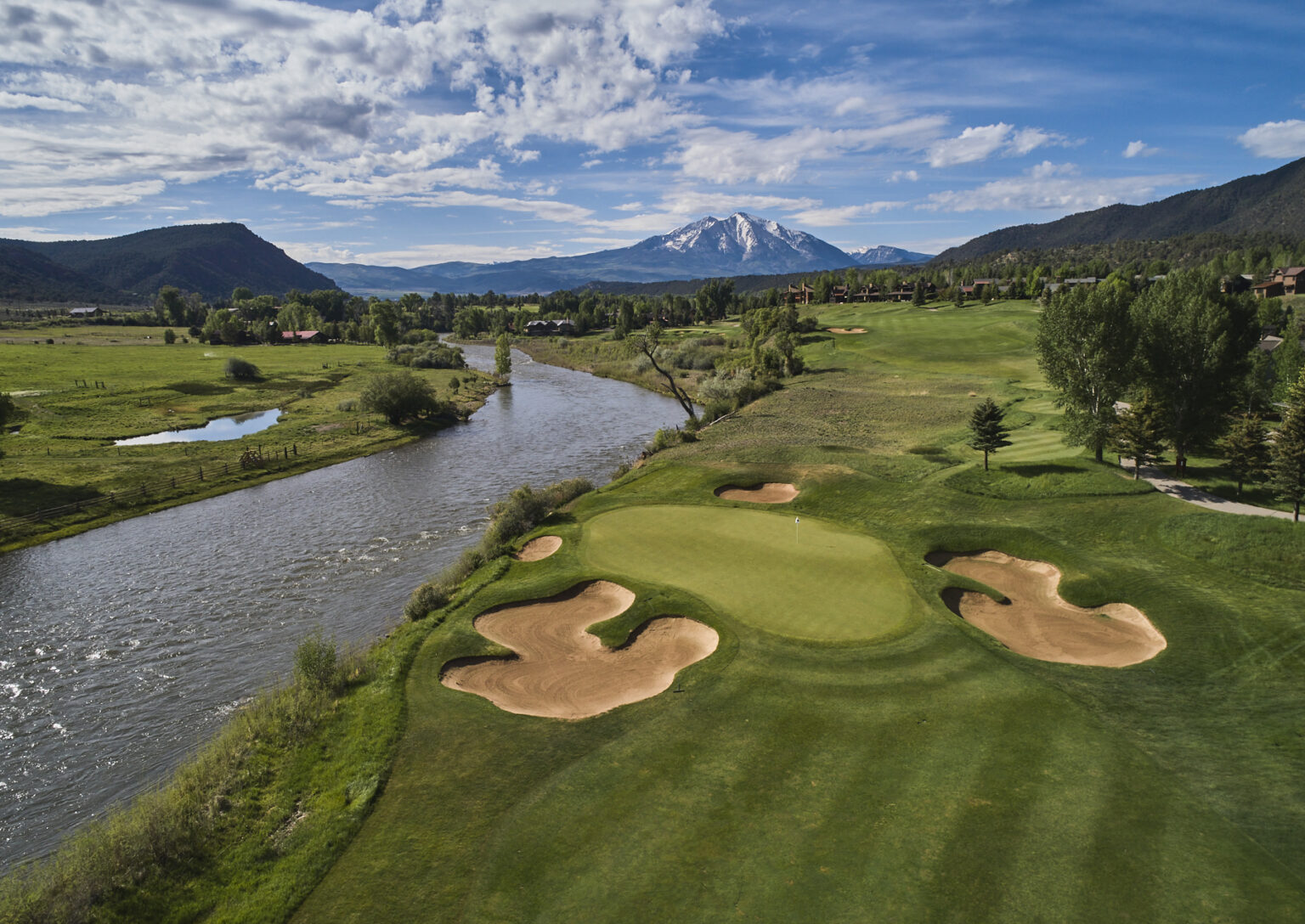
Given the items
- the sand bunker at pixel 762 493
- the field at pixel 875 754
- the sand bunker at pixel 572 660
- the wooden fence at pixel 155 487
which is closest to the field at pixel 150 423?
the wooden fence at pixel 155 487

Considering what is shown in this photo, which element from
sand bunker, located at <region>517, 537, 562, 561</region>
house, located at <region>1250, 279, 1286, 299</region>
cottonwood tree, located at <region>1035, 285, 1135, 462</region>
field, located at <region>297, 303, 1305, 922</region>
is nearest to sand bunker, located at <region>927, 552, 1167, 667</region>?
field, located at <region>297, 303, 1305, 922</region>

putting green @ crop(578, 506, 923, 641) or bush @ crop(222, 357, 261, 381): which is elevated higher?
bush @ crop(222, 357, 261, 381)

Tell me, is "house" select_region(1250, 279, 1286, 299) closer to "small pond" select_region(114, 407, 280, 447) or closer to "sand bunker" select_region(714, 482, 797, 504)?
"sand bunker" select_region(714, 482, 797, 504)

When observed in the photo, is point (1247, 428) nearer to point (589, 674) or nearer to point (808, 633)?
point (808, 633)

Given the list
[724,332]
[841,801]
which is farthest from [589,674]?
[724,332]

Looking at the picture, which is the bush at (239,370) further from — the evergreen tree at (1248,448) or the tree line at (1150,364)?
the evergreen tree at (1248,448)

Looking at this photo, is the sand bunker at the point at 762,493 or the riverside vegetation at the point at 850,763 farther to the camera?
the sand bunker at the point at 762,493
